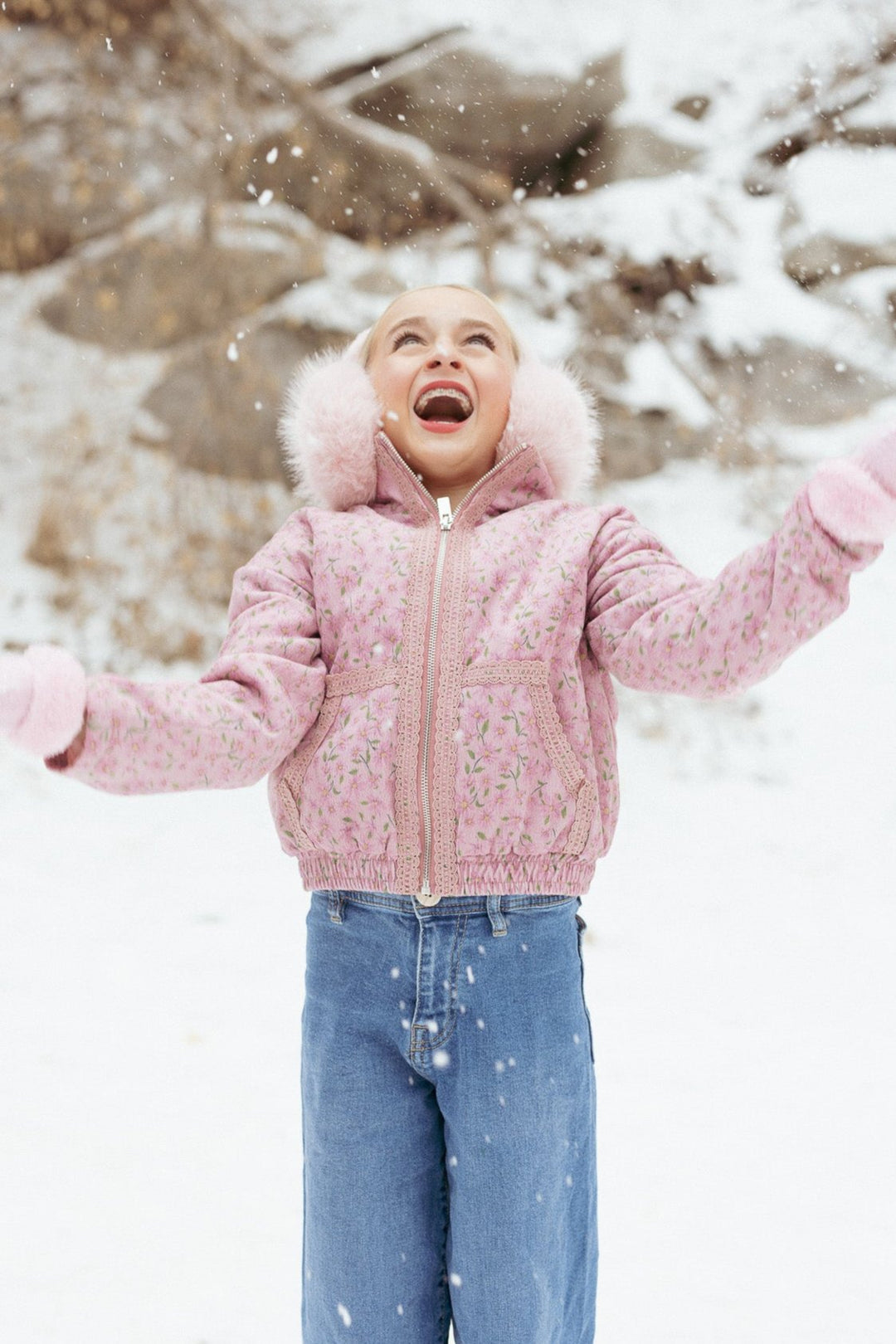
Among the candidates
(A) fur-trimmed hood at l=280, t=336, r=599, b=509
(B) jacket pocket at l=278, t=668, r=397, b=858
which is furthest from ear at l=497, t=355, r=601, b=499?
(B) jacket pocket at l=278, t=668, r=397, b=858

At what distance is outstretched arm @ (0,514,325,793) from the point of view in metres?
0.94

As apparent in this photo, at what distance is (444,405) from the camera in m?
1.26

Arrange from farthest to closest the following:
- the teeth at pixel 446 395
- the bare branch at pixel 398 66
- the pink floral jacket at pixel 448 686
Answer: the bare branch at pixel 398 66 → the teeth at pixel 446 395 → the pink floral jacket at pixel 448 686

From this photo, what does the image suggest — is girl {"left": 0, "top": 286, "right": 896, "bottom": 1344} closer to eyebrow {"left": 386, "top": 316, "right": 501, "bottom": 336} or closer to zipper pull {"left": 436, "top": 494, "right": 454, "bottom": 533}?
zipper pull {"left": 436, "top": 494, "right": 454, "bottom": 533}

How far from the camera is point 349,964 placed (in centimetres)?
112

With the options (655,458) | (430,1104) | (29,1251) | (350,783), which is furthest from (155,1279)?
(655,458)

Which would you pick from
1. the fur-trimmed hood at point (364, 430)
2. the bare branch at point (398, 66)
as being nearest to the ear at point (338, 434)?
the fur-trimmed hood at point (364, 430)

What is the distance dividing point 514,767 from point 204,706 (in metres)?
0.29

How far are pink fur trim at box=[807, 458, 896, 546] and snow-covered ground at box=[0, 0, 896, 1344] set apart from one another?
3.97ft

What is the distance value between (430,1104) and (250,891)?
2.09 meters

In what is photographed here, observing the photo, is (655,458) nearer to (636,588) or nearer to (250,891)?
(250,891)

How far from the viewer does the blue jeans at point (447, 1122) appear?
42.4 inches

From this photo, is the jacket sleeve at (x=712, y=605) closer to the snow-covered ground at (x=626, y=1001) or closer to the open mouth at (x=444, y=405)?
the open mouth at (x=444, y=405)

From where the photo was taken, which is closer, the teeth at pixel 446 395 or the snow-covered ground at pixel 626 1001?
the teeth at pixel 446 395
